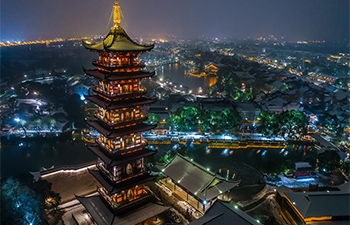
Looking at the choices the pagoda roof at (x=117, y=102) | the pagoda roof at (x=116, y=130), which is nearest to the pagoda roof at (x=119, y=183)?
the pagoda roof at (x=116, y=130)

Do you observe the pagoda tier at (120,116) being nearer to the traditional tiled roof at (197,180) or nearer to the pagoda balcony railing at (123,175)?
the pagoda balcony railing at (123,175)

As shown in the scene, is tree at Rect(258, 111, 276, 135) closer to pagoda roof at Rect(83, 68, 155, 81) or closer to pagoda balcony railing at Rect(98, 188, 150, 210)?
pagoda balcony railing at Rect(98, 188, 150, 210)

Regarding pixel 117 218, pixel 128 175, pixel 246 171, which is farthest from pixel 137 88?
pixel 246 171

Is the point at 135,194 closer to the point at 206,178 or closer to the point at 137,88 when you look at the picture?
the point at 206,178

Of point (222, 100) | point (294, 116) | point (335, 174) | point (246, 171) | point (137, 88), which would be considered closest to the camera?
point (137, 88)

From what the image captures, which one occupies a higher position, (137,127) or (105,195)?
(137,127)

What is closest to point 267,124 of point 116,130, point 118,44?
point 116,130
